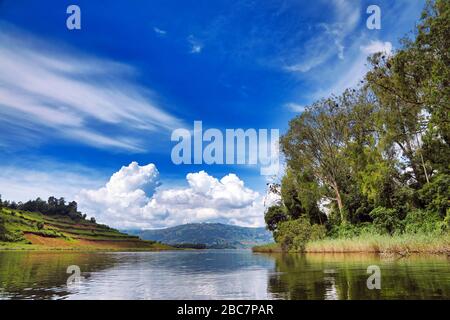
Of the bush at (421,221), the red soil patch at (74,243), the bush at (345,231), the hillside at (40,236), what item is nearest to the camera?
the bush at (421,221)

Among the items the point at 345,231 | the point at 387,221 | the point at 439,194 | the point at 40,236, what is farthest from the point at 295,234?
the point at 40,236

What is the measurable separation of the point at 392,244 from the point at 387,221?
11.1 m

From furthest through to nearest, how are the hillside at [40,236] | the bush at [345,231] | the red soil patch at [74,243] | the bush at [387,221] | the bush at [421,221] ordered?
the red soil patch at [74,243] → the hillside at [40,236] → the bush at [345,231] → the bush at [387,221] → the bush at [421,221]

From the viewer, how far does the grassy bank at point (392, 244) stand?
100ft

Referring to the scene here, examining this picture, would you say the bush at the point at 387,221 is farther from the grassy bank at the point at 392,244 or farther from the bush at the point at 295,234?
the bush at the point at 295,234

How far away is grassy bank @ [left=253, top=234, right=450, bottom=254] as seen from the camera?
30483mm

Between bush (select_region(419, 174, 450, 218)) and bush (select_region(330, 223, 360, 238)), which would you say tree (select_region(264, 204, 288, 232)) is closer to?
bush (select_region(330, 223, 360, 238))

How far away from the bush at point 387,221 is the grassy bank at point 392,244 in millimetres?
5251

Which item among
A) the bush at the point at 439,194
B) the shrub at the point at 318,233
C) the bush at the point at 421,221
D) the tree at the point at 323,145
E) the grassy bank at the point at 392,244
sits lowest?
the grassy bank at the point at 392,244

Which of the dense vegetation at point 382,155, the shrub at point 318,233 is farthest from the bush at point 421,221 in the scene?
the shrub at point 318,233

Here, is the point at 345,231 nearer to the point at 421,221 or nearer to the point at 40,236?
the point at 421,221

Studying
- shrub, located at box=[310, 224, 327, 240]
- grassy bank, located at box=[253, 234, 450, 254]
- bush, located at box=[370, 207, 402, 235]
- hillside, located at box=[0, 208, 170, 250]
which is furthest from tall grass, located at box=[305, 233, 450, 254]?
hillside, located at box=[0, 208, 170, 250]

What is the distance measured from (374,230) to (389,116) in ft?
51.7
